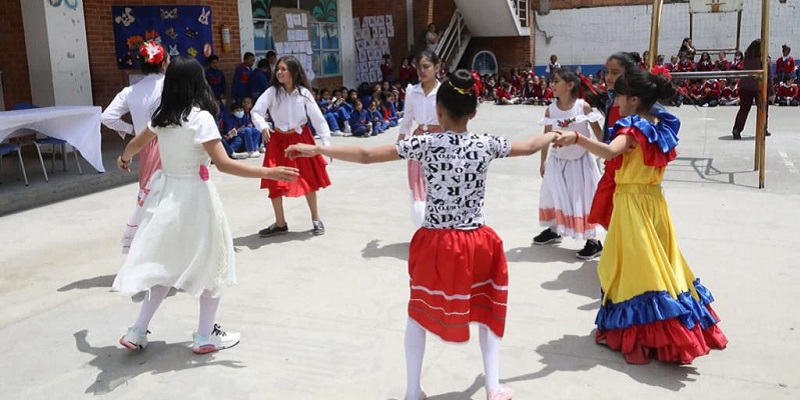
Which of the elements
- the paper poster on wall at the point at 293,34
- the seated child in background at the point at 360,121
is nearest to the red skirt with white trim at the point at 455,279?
the seated child in background at the point at 360,121

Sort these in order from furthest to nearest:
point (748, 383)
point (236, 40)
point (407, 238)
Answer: point (236, 40)
point (407, 238)
point (748, 383)

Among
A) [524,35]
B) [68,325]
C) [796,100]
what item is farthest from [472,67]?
[68,325]

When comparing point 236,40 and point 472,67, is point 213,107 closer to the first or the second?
point 236,40

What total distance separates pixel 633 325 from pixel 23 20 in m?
9.49

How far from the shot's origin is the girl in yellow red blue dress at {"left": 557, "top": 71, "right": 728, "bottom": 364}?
385 centimetres

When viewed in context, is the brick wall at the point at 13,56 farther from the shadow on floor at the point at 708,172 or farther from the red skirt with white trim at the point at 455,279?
the red skirt with white trim at the point at 455,279

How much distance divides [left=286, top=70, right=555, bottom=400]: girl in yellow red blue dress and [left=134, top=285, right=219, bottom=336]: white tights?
1146 mm

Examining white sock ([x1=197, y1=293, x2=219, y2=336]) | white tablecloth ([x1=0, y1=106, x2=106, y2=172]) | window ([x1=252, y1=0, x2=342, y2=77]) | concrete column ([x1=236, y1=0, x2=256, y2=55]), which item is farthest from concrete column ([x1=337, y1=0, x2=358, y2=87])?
white sock ([x1=197, y1=293, x2=219, y2=336])

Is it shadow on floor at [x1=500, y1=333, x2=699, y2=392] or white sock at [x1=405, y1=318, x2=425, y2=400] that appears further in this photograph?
shadow on floor at [x1=500, y1=333, x2=699, y2=392]

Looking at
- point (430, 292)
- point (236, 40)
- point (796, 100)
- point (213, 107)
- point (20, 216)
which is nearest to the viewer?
point (430, 292)

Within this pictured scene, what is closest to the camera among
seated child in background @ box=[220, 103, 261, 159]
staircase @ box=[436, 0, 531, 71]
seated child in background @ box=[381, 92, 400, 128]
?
seated child in background @ box=[220, 103, 261, 159]

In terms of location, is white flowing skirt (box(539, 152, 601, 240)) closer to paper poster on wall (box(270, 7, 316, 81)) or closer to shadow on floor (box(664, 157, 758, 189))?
shadow on floor (box(664, 157, 758, 189))

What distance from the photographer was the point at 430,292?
3307mm

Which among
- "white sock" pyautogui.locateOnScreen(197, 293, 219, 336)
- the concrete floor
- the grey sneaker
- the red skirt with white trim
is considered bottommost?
the concrete floor
